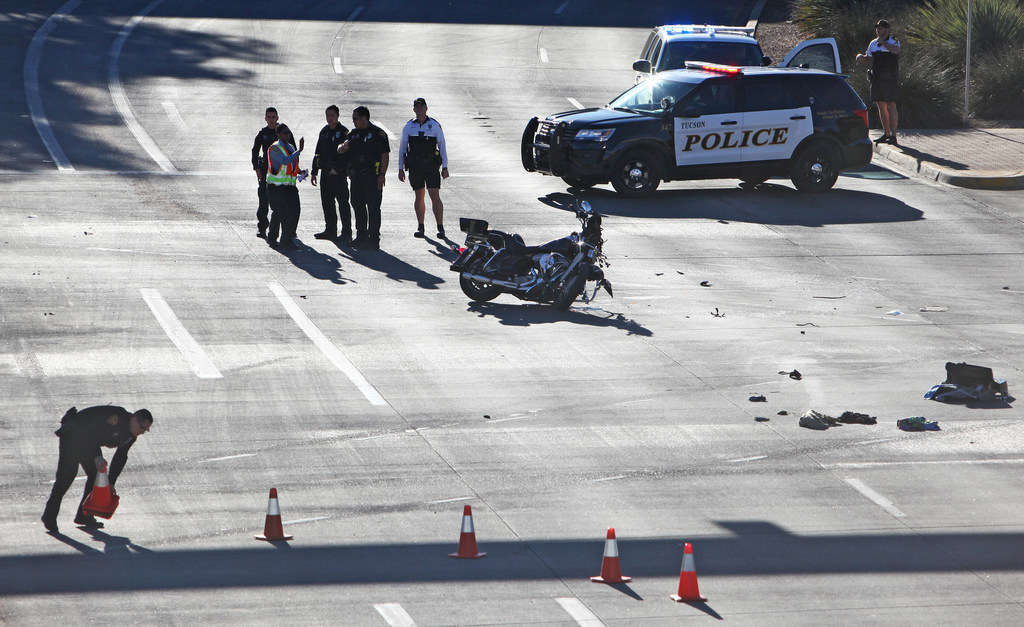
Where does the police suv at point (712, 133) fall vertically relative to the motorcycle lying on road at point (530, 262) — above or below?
above

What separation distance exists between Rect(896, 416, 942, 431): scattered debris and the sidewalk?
37.3 feet

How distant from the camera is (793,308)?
15.2m

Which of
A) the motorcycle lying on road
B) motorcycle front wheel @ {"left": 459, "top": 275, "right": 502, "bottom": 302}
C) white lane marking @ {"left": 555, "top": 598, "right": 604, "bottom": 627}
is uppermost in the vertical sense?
the motorcycle lying on road

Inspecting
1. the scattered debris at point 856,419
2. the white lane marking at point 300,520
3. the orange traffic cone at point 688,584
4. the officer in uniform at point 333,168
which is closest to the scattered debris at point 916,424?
the scattered debris at point 856,419

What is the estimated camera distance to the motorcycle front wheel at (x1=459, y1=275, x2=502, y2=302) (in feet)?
49.5

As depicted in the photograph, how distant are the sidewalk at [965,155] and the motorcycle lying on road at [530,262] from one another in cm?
956

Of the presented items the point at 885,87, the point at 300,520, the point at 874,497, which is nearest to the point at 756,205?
the point at 885,87

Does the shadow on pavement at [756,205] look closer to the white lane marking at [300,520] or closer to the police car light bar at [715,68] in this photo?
the police car light bar at [715,68]

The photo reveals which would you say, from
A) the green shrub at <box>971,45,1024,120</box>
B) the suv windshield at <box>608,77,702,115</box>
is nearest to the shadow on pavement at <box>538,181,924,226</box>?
the suv windshield at <box>608,77,702,115</box>

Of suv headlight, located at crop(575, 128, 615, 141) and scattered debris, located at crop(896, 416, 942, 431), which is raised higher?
suv headlight, located at crop(575, 128, 615, 141)

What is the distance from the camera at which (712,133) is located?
67.3ft

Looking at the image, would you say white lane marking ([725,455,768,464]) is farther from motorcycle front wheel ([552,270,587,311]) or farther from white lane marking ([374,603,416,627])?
motorcycle front wheel ([552,270,587,311])

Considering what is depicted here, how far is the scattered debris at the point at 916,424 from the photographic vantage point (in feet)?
37.3

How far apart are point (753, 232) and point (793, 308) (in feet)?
12.2
